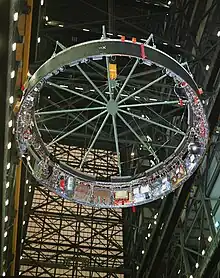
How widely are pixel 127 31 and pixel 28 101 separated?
10.3m

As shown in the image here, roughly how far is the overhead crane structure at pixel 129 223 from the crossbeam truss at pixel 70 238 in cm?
7

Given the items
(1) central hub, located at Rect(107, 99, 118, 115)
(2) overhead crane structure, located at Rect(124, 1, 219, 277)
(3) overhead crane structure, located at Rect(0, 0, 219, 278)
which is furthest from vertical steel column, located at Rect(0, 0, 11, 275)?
(2) overhead crane structure, located at Rect(124, 1, 219, 277)

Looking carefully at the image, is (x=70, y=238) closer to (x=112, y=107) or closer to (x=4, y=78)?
(x=4, y=78)

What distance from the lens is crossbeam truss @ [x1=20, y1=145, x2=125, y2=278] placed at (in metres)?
33.8

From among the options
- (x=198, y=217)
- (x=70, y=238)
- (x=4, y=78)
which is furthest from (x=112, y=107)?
(x=70, y=238)

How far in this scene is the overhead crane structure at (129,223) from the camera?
22.9 metres

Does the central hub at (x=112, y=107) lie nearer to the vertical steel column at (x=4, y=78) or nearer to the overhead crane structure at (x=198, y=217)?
the vertical steel column at (x=4, y=78)

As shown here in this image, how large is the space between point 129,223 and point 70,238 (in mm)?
4253

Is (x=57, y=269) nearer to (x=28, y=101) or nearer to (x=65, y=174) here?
(x=65, y=174)

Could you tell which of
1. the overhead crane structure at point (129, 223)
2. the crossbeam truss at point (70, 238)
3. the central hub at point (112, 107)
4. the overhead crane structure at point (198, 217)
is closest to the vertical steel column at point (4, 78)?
the overhead crane structure at point (129, 223)

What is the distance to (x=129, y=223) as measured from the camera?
34469 mm

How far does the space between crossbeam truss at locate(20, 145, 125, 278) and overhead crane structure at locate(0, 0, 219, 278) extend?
7 centimetres

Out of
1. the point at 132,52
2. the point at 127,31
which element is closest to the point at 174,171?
the point at 132,52

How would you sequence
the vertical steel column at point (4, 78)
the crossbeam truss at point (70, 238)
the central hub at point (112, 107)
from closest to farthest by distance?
1. the vertical steel column at point (4, 78)
2. the central hub at point (112, 107)
3. the crossbeam truss at point (70, 238)
